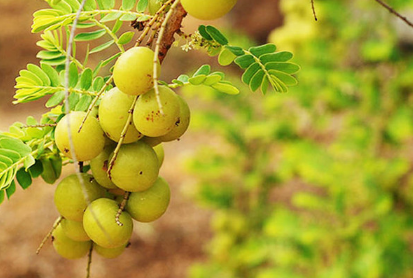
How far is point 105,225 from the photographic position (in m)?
0.42

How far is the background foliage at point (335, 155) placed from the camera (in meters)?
1.92

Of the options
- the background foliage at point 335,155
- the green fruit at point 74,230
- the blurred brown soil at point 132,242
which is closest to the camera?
the green fruit at point 74,230

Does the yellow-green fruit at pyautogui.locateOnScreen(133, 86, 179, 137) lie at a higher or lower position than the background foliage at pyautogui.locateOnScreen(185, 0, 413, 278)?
higher

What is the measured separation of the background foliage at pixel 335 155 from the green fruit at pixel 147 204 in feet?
4.92

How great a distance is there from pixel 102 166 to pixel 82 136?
0.04m

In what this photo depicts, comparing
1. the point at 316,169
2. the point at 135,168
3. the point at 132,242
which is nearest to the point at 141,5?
the point at 135,168

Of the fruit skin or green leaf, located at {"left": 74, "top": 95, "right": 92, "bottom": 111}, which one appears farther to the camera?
green leaf, located at {"left": 74, "top": 95, "right": 92, "bottom": 111}

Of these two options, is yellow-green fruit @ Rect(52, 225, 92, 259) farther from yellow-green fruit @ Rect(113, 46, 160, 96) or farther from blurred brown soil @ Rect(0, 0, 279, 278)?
blurred brown soil @ Rect(0, 0, 279, 278)

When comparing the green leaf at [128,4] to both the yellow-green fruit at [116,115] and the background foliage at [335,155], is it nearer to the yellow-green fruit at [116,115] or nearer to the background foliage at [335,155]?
the yellow-green fruit at [116,115]

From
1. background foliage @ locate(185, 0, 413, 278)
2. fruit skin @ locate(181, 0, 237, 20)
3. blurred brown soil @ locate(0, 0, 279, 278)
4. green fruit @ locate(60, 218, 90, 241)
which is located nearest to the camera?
fruit skin @ locate(181, 0, 237, 20)

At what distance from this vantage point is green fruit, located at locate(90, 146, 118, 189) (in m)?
0.44

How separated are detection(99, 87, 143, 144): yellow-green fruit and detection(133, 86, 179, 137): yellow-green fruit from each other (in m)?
0.01

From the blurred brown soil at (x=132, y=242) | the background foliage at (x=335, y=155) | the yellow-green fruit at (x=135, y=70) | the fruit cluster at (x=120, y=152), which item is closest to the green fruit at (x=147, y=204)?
the fruit cluster at (x=120, y=152)

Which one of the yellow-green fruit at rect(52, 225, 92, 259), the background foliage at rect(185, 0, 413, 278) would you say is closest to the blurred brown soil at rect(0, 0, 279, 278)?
the background foliage at rect(185, 0, 413, 278)
